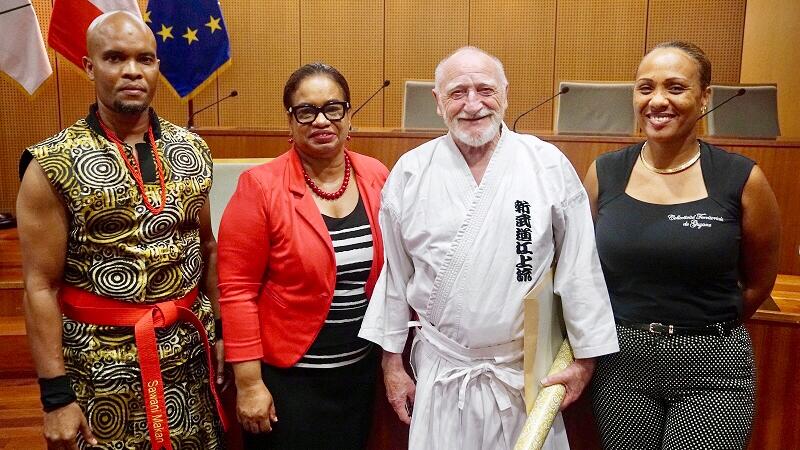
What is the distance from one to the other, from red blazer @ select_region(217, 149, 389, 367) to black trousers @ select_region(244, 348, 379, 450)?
0.06m

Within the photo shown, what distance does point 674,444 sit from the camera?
151cm

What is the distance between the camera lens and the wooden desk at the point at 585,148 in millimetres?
3057

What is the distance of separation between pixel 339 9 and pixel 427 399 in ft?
18.5

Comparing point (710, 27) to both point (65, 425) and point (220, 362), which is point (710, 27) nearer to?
point (220, 362)

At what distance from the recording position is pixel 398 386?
1685 mm

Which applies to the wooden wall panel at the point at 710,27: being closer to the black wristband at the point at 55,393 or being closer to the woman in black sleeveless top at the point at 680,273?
the woman in black sleeveless top at the point at 680,273

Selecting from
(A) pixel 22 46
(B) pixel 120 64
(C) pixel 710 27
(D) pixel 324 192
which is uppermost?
(C) pixel 710 27

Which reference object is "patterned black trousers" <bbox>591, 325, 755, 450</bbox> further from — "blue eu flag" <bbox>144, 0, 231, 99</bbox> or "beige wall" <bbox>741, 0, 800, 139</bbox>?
"beige wall" <bbox>741, 0, 800, 139</bbox>

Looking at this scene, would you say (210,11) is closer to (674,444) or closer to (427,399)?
(427,399)

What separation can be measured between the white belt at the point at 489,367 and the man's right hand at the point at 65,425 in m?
0.85

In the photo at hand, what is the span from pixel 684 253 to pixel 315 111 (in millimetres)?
943

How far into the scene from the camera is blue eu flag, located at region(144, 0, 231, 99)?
4.95 m

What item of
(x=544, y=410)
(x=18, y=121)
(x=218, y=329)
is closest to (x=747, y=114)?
(x=544, y=410)

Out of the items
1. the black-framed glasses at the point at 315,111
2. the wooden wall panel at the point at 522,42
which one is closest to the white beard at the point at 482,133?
the black-framed glasses at the point at 315,111
